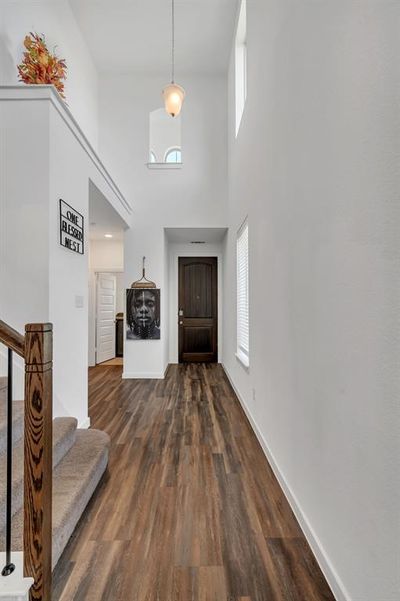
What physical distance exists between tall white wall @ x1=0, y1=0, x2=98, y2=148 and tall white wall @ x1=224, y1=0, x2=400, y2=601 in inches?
86.0

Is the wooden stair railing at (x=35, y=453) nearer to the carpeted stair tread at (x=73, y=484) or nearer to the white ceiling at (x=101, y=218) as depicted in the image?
the carpeted stair tread at (x=73, y=484)

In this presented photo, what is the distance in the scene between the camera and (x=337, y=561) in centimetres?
129

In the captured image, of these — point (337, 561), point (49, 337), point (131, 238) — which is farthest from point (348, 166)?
point (131, 238)

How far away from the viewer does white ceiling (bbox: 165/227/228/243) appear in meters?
5.59

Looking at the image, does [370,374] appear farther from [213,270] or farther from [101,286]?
[101,286]

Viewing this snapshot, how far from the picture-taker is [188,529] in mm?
1725

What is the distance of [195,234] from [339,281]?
15.9 ft

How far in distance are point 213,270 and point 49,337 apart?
5571 mm

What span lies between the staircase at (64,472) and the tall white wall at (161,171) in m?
3.21

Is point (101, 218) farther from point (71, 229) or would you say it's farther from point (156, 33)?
point (156, 33)

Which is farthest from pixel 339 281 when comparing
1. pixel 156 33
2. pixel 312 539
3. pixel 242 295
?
pixel 156 33

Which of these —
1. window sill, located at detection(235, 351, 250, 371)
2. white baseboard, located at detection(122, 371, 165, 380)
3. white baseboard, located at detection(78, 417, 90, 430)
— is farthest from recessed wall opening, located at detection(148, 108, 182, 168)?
white baseboard, located at detection(78, 417, 90, 430)

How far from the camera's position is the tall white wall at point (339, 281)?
38.3 inches

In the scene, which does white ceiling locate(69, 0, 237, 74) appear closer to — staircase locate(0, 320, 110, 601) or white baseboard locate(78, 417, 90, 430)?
staircase locate(0, 320, 110, 601)
